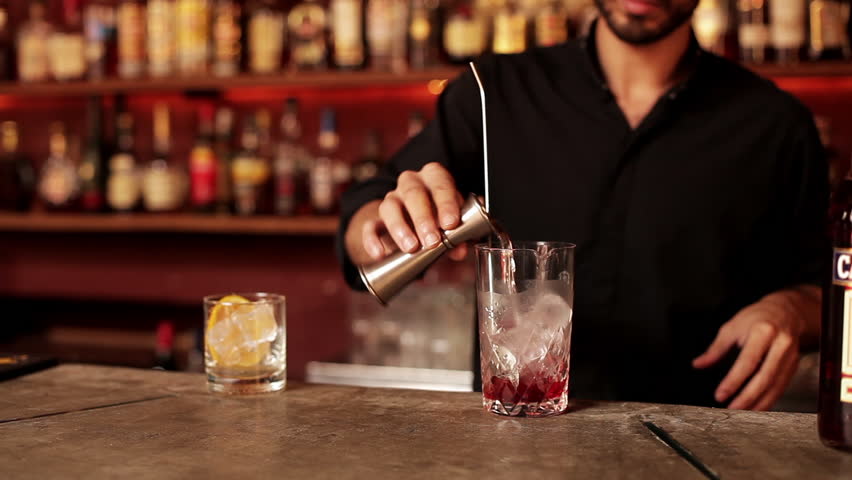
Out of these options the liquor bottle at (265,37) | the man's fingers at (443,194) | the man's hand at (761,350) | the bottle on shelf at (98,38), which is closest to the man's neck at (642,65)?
the man's hand at (761,350)

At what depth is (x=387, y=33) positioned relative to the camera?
2535mm

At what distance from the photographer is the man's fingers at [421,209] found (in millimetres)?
973

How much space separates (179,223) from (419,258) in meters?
1.83

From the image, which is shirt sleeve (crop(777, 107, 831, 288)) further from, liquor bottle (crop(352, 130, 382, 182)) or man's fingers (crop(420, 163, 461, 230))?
liquor bottle (crop(352, 130, 382, 182))

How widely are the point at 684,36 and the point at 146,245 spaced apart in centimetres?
212

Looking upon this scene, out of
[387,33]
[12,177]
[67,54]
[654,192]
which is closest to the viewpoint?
[654,192]

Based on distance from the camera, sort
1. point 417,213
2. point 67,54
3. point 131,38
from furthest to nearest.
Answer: point 67,54
point 131,38
point 417,213

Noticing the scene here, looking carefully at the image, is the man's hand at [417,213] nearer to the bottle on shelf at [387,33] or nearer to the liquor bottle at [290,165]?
the bottle on shelf at [387,33]

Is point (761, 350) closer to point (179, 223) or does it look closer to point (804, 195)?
point (804, 195)

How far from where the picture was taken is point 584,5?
7.97 ft

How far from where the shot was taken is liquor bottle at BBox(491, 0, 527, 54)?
244cm

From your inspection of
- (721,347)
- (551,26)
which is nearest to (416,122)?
(551,26)

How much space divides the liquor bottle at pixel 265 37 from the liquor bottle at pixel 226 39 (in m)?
0.05

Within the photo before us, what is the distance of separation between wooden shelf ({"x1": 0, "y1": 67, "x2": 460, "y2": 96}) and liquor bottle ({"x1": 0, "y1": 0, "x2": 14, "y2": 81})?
171mm
